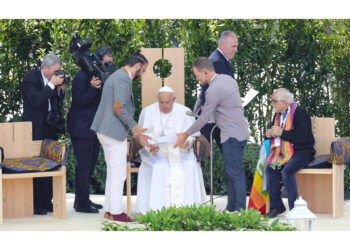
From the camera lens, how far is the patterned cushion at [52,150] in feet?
27.7

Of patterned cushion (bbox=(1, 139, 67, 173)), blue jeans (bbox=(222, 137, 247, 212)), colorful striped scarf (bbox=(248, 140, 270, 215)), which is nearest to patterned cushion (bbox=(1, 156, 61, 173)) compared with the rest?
patterned cushion (bbox=(1, 139, 67, 173))

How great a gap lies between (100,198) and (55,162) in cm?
149

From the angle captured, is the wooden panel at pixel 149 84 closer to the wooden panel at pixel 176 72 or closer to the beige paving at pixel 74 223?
the wooden panel at pixel 176 72

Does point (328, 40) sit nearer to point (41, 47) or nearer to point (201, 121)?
point (201, 121)

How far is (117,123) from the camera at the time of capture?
8.20m

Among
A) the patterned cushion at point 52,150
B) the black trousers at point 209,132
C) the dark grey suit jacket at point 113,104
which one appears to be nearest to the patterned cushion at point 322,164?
the black trousers at point 209,132

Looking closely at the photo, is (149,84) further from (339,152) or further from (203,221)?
(203,221)

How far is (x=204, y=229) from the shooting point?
6281mm

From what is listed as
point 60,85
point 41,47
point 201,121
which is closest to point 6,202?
point 60,85

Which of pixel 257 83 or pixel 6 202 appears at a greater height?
pixel 257 83

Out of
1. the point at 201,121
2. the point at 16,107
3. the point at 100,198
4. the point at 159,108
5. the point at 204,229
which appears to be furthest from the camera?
the point at 16,107

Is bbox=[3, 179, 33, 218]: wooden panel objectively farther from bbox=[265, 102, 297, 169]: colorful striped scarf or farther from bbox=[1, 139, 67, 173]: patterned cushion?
bbox=[265, 102, 297, 169]: colorful striped scarf

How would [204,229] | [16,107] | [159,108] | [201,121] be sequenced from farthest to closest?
[16,107] < [159,108] < [201,121] < [204,229]

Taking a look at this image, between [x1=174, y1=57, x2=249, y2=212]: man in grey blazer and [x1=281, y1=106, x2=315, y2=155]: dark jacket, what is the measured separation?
1.65 feet
